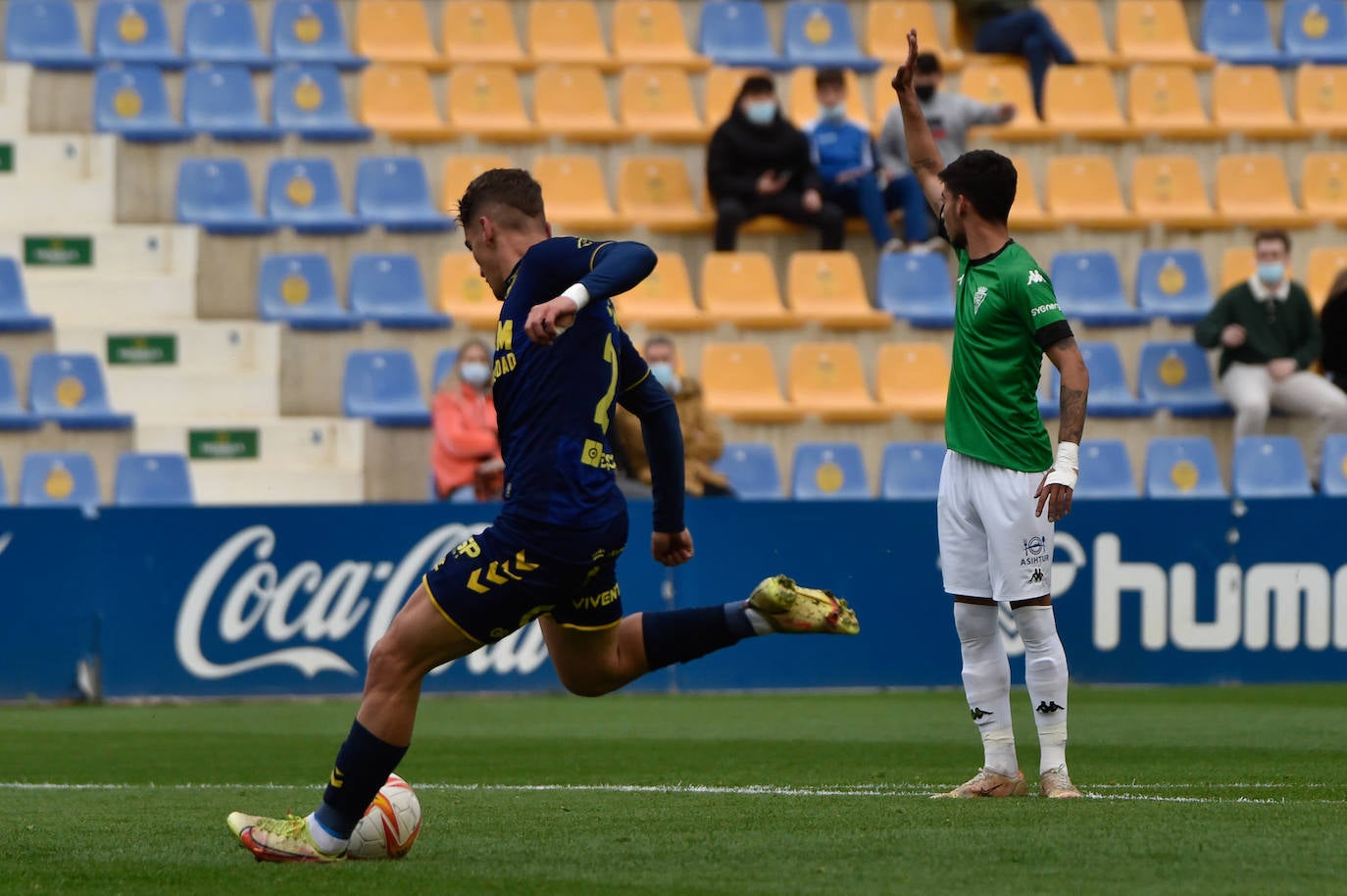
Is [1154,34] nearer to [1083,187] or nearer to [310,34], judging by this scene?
[1083,187]

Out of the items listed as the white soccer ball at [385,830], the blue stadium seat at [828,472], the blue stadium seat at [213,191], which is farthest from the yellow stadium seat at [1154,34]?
the white soccer ball at [385,830]

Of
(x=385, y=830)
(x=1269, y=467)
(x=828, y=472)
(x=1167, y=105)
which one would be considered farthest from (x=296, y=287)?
(x=385, y=830)

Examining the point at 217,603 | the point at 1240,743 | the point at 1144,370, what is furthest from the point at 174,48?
the point at 1240,743

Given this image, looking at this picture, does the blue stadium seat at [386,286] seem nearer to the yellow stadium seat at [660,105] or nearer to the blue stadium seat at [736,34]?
the yellow stadium seat at [660,105]

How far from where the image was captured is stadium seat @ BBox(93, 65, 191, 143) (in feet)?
56.6

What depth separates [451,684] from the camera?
13.0m

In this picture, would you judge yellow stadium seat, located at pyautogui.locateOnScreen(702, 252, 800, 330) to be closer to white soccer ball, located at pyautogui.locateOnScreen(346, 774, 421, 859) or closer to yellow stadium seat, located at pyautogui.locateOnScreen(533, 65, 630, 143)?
yellow stadium seat, located at pyautogui.locateOnScreen(533, 65, 630, 143)

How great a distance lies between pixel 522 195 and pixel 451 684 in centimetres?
762

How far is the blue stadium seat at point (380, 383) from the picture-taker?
607 inches

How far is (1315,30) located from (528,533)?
1671 cm

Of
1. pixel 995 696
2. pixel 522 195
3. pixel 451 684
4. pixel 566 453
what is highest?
pixel 522 195

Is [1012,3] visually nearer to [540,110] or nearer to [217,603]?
[540,110]

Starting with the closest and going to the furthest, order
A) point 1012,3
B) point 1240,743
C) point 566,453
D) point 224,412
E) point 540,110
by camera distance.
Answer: point 566,453
point 1240,743
point 224,412
point 540,110
point 1012,3

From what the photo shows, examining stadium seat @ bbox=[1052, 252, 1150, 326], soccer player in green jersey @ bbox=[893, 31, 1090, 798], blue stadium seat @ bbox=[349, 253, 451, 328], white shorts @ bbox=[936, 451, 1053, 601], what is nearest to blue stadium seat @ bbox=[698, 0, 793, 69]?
stadium seat @ bbox=[1052, 252, 1150, 326]
